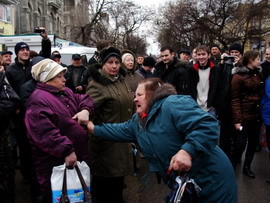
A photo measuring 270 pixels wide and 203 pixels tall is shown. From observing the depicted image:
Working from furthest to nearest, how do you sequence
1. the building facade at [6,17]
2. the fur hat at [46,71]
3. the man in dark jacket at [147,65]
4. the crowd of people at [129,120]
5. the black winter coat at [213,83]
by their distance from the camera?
the building facade at [6,17]
the man in dark jacket at [147,65]
the black winter coat at [213,83]
the fur hat at [46,71]
the crowd of people at [129,120]

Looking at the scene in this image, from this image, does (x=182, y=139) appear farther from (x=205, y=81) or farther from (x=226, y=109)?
(x=226, y=109)

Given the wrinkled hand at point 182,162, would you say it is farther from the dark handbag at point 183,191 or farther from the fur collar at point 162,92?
the fur collar at point 162,92

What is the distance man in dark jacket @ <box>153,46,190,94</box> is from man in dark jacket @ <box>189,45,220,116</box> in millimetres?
141

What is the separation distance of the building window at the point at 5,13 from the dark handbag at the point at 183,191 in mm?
30731

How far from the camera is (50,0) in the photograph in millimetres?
43094

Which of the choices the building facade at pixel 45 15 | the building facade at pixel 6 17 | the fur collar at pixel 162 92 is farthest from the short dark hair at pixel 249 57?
the building facade at pixel 45 15

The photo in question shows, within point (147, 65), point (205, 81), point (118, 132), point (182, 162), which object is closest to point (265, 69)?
point (205, 81)

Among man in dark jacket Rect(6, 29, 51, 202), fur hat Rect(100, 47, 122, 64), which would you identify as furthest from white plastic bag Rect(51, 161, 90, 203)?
man in dark jacket Rect(6, 29, 51, 202)

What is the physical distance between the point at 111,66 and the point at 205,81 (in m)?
2.23

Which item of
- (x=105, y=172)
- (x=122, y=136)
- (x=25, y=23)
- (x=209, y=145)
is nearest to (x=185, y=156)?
(x=209, y=145)

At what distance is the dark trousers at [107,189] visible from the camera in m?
3.66

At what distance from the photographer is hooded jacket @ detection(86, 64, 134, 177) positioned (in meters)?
3.43

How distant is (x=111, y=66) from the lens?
3.57 metres

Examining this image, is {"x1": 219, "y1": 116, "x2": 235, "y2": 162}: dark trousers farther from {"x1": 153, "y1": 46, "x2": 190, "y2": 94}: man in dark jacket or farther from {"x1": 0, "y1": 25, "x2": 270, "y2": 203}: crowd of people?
{"x1": 153, "y1": 46, "x2": 190, "y2": 94}: man in dark jacket
